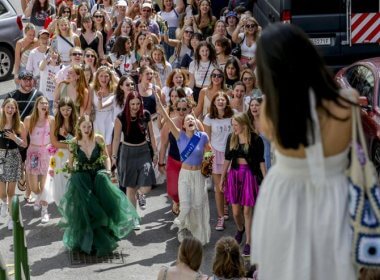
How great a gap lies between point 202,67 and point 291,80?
9644 millimetres

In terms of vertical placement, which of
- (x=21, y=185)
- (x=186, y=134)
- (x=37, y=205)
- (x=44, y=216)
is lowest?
(x=44, y=216)

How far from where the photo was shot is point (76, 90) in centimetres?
1270

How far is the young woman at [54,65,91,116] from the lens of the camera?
12.6 metres

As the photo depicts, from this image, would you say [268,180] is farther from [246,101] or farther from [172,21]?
[172,21]

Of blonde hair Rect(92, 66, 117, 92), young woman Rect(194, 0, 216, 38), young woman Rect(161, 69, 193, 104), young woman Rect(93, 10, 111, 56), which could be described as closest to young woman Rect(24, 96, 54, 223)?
blonde hair Rect(92, 66, 117, 92)

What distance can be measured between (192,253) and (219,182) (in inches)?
158

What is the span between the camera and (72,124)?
1142cm

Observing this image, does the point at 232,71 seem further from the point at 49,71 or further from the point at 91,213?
the point at 91,213

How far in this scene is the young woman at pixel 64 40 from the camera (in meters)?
15.0

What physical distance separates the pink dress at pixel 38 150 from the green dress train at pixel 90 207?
53.4 inches

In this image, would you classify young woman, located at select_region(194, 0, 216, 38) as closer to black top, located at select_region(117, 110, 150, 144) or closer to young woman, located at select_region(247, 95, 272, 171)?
black top, located at select_region(117, 110, 150, 144)

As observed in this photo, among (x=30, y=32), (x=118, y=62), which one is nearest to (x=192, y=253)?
(x=118, y=62)

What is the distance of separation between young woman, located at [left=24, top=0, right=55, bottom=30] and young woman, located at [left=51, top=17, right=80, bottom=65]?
249 centimetres

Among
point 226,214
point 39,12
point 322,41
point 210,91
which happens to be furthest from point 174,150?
point 39,12
